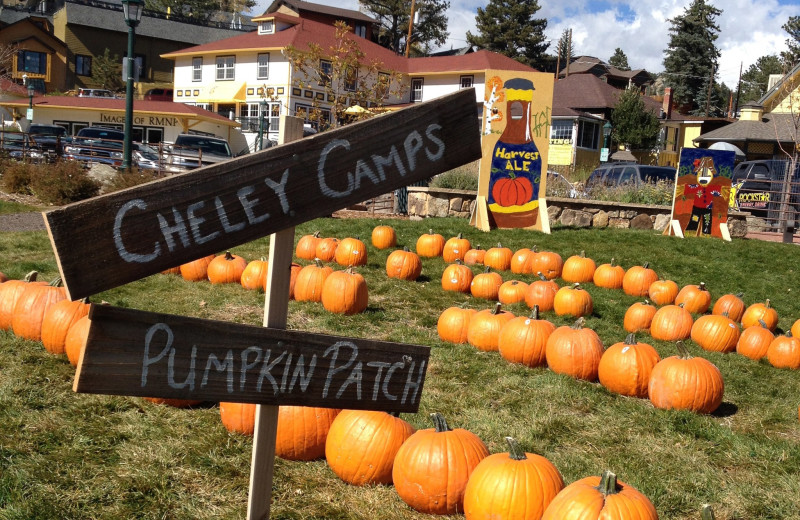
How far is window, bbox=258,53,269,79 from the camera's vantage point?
4394 cm

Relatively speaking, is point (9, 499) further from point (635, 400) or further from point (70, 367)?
point (635, 400)

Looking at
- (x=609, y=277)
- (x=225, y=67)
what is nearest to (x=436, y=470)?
(x=609, y=277)

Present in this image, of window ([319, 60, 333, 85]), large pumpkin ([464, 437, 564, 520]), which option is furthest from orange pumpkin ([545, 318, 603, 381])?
window ([319, 60, 333, 85])

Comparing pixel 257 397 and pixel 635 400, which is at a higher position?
pixel 257 397

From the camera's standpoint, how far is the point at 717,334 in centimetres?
721

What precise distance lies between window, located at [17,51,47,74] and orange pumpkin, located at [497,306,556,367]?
60.7 meters

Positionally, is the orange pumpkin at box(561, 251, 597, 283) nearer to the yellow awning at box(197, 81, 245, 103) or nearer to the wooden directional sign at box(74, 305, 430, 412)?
the wooden directional sign at box(74, 305, 430, 412)

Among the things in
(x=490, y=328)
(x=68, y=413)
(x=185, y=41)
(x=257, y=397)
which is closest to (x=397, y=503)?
(x=257, y=397)

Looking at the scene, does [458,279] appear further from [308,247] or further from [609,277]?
[308,247]

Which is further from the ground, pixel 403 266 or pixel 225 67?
pixel 225 67

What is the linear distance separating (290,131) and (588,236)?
11294mm

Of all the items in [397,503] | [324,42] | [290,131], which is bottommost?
[397,503]

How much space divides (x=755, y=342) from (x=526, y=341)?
254 cm

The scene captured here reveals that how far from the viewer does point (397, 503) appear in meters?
3.79
